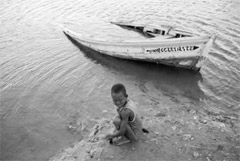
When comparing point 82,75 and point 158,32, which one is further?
point 158,32

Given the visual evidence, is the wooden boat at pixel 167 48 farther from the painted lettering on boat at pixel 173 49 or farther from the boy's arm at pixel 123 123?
the boy's arm at pixel 123 123

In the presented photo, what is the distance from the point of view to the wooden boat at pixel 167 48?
33.3ft

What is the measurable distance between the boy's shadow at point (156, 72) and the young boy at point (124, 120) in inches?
149

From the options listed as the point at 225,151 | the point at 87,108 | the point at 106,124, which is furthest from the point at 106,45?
the point at 225,151

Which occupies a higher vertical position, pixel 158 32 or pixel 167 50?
pixel 167 50

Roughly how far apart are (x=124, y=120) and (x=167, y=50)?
5.68 metres

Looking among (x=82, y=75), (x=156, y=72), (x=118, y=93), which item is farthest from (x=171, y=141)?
(x=82, y=75)

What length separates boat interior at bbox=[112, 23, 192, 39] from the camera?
1160cm

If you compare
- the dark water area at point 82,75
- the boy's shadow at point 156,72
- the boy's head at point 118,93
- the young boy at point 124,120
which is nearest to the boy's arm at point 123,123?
the young boy at point 124,120

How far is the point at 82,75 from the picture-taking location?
442 inches

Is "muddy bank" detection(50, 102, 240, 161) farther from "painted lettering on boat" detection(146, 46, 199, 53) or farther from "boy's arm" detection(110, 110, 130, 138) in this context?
"painted lettering on boat" detection(146, 46, 199, 53)

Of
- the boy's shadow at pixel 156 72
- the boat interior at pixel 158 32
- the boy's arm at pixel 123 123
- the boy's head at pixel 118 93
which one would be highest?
the boy's head at pixel 118 93

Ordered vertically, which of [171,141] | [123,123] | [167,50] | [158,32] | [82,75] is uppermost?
[123,123]

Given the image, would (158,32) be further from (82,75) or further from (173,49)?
(82,75)
